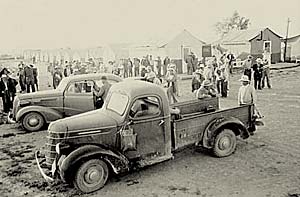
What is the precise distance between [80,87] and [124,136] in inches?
171

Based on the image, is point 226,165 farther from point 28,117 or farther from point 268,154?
point 28,117

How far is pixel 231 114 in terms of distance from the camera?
7617 millimetres

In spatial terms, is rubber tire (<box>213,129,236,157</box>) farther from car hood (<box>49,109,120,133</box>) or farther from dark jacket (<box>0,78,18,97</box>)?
dark jacket (<box>0,78,18,97</box>)

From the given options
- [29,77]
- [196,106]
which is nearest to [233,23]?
[29,77]

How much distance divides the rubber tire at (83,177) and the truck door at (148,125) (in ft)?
2.21

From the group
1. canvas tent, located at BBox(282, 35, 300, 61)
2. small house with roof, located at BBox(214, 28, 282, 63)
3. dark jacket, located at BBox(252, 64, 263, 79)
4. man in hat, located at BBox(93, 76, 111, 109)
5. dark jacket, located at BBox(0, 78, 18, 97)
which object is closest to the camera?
man in hat, located at BBox(93, 76, 111, 109)

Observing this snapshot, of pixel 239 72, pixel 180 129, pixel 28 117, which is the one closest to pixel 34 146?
pixel 28 117

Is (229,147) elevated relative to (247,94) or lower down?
lower down

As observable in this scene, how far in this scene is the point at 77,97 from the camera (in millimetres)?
10414

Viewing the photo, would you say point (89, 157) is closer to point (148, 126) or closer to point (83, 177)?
point (83, 177)

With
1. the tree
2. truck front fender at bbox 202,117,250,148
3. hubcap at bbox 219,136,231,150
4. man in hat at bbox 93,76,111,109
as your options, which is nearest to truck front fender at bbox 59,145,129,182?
truck front fender at bbox 202,117,250,148

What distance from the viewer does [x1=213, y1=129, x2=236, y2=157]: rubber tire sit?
743 centimetres

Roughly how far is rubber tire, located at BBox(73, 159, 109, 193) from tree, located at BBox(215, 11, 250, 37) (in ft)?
194

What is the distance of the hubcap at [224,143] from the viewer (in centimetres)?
749
